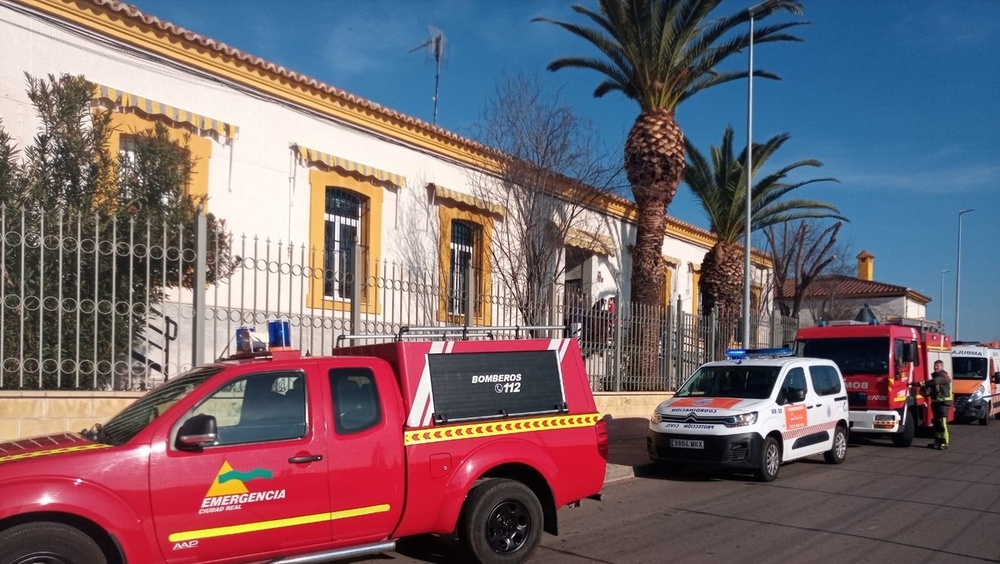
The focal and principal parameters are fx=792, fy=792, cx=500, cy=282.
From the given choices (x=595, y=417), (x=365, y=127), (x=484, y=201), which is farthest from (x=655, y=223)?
(x=595, y=417)

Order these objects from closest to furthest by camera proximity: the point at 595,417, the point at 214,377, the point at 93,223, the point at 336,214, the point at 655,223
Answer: the point at 214,377 → the point at 595,417 → the point at 93,223 → the point at 336,214 → the point at 655,223

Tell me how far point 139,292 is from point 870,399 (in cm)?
1336

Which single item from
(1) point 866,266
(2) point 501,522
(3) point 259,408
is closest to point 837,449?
(2) point 501,522

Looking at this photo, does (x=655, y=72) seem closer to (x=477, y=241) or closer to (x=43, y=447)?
(x=477, y=241)

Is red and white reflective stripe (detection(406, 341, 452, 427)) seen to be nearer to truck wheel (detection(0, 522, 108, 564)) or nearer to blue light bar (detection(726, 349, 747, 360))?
truck wheel (detection(0, 522, 108, 564))

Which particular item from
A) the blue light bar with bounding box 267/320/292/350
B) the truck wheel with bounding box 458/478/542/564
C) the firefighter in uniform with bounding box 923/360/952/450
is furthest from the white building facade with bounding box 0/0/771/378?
the firefighter in uniform with bounding box 923/360/952/450

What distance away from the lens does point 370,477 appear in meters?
5.86

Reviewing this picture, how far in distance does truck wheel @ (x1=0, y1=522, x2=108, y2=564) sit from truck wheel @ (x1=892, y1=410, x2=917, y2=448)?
15.2 metres

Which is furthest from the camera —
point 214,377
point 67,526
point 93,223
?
point 93,223

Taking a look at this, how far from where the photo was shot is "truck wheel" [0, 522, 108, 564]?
4590 mm

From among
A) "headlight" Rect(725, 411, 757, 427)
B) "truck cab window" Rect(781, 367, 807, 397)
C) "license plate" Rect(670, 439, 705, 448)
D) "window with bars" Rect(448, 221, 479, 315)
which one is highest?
"window with bars" Rect(448, 221, 479, 315)

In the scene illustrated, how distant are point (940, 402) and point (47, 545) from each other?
53.1 feet

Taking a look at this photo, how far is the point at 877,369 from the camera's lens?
1565 cm

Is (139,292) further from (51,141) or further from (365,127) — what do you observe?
(365,127)
